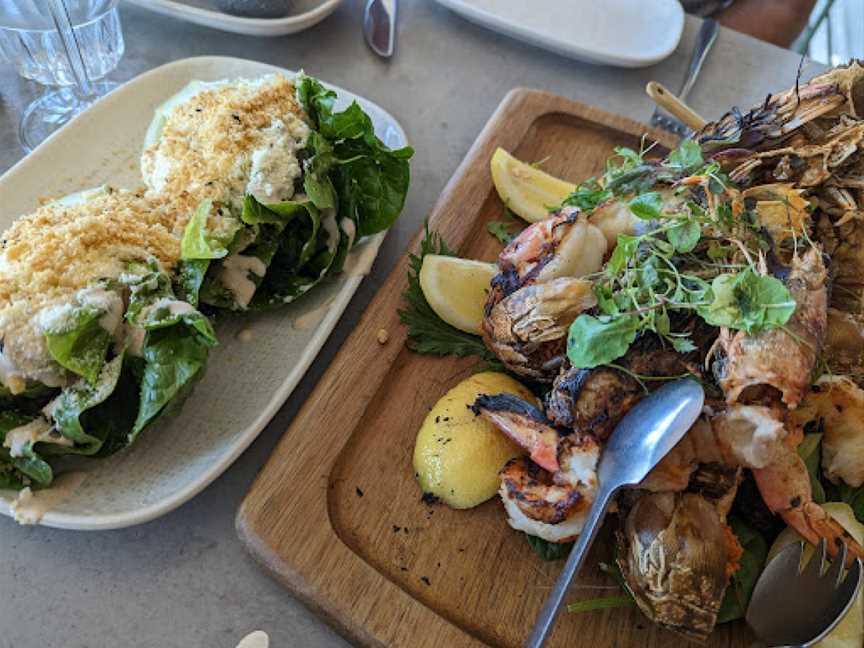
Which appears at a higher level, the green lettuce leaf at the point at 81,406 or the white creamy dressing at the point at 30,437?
the green lettuce leaf at the point at 81,406

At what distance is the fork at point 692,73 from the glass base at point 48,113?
1503 mm

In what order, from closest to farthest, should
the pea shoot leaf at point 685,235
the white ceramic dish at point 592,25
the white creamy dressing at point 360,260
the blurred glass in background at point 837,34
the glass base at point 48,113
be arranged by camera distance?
the pea shoot leaf at point 685,235 → the white creamy dressing at point 360,260 → the glass base at point 48,113 → the white ceramic dish at point 592,25 → the blurred glass in background at point 837,34

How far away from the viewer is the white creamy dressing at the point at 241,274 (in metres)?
1.42

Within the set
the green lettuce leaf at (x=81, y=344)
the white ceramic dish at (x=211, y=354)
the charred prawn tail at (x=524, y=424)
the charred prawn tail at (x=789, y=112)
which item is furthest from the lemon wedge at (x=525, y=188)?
the green lettuce leaf at (x=81, y=344)

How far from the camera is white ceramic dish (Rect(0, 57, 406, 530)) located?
1.21m

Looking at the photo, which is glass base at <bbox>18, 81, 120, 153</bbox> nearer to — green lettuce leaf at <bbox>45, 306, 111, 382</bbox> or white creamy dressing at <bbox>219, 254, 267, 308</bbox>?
white creamy dressing at <bbox>219, 254, 267, 308</bbox>

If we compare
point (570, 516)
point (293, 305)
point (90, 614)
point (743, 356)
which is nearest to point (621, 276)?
point (743, 356)

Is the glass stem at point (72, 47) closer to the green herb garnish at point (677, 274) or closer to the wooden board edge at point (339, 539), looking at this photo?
the wooden board edge at point (339, 539)

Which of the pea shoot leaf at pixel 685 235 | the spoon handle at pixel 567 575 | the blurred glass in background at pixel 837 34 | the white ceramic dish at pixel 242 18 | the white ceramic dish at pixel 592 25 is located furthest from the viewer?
the blurred glass in background at pixel 837 34

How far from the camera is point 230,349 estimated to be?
1450 mm

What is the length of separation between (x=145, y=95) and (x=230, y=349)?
74cm

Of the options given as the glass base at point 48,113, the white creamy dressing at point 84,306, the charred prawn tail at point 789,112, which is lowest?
the glass base at point 48,113

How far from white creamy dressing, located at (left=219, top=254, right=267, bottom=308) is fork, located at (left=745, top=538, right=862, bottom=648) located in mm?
1026

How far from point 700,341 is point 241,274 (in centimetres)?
85
